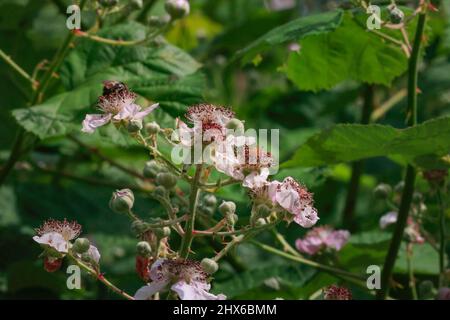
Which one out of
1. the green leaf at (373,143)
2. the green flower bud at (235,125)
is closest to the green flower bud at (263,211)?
the green flower bud at (235,125)

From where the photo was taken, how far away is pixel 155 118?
7.97 feet

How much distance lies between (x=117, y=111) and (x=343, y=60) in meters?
1.07

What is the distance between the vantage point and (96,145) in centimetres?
321

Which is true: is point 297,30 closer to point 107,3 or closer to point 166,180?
point 107,3

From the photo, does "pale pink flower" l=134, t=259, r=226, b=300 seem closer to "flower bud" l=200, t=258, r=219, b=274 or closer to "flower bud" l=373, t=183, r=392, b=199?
"flower bud" l=200, t=258, r=219, b=274

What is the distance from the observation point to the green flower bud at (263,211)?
5.38 feet

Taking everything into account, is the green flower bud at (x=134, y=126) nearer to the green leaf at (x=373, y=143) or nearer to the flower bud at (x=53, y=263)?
the flower bud at (x=53, y=263)

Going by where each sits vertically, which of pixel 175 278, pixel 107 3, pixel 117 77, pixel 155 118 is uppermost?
pixel 107 3

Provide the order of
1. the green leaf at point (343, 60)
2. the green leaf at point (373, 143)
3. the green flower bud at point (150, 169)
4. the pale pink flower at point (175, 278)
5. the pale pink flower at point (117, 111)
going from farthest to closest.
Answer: the green leaf at point (343, 60), the green leaf at point (373, 143), the green flower bud at point (150, 169), the pale pink flower at point (117, 111), the pale pink flower at point (175, 278)

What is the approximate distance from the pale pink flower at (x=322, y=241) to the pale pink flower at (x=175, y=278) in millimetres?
942

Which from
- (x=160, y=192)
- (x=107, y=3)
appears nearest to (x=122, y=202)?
(x=160, y=192)

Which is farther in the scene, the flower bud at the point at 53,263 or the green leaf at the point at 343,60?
the green leaf at the point at 343,60
